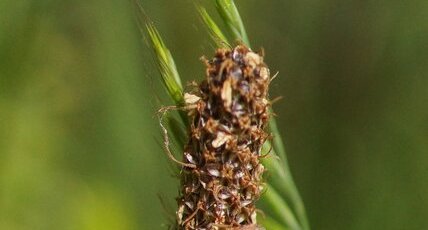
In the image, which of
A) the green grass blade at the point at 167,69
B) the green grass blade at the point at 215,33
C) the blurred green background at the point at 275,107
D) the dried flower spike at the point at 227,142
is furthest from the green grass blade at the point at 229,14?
the blurred green background at the point at 275,107

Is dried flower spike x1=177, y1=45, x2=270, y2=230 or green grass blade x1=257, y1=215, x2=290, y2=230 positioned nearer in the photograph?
dried flower spike x1=177, y1=45, x2=270, y2=230

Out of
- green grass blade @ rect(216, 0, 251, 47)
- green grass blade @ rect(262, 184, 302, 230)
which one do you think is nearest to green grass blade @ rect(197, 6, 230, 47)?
green grass blade @ rect(216, 0, 251, 47)

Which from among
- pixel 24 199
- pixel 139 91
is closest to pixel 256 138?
pixel 24 199

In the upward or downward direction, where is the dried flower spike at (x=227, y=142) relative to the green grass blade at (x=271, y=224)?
upward

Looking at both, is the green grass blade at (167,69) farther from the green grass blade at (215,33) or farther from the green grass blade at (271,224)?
the green grass blade at (271,224)

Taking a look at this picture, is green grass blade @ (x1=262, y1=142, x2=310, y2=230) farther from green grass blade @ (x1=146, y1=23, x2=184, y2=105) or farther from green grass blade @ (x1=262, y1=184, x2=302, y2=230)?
green grass blade @ (x1=146, y1=23, x2=184, y2=105)

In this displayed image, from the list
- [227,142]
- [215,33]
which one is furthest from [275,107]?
[227,142]
